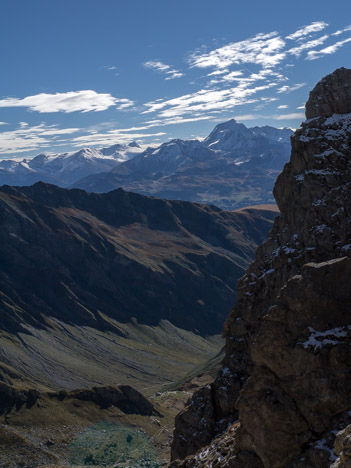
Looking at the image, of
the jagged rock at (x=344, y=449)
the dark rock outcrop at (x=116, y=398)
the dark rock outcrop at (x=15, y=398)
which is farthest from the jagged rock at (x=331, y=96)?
the dark rock outcrop at (x=116, y=398)

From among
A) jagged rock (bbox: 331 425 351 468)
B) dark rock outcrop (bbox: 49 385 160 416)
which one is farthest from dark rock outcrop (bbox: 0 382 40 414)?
jagged rock (bbox: 331 425 351 468)

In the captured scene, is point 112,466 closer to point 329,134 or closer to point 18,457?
point 18,457

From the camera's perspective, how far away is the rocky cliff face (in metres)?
38.2

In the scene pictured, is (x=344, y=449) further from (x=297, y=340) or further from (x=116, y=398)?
(x=116, y=398)

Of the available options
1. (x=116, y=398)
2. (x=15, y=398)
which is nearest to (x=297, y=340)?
(x=15, y=398)

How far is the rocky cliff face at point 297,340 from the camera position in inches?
1505

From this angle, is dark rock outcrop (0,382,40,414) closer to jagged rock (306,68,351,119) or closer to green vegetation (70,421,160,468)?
green vegetation (70,421,160,468)

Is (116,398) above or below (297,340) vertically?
below

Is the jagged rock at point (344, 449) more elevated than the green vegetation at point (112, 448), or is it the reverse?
the jagged rock at point (344, 449)

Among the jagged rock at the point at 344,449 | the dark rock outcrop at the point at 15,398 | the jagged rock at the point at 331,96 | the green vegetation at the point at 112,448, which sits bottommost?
the green vegetation at the point at 112,448

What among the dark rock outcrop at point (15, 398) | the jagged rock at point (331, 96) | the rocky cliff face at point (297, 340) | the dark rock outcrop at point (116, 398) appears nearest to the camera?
the rocky cliff face at point (297, 340)

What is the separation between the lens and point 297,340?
41.3 metres

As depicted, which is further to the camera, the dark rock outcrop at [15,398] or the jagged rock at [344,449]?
the dark rock outcrop at [15,398]

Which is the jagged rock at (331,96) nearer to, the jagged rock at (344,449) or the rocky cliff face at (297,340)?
the rocky cliff face at (297,340)
